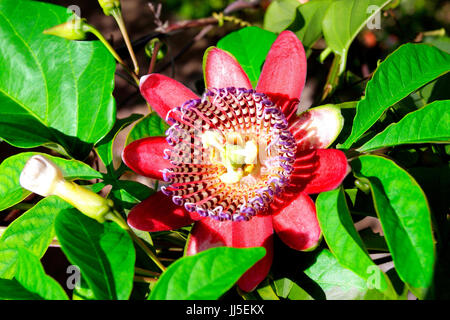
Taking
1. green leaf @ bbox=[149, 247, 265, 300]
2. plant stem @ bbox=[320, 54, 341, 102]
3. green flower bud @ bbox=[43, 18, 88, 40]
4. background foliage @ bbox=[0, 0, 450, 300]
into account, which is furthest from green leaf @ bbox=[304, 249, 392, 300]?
green flower bud @ bbox=[43, 18, 88, 40]

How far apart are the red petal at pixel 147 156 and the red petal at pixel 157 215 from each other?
0.05m

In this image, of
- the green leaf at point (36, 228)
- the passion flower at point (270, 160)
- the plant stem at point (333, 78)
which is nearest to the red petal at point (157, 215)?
the passion flower at point (270, 160)

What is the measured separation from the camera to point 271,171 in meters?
0.85

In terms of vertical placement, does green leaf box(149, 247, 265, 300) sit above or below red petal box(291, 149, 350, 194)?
below

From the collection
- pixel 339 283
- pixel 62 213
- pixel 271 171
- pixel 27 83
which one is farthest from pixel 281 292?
pixel 27 83

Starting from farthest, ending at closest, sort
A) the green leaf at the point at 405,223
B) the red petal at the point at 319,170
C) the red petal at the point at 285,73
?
the red petal at the point at 285,73, the red petal at the point at 319,170, the green leaf at the point at 405,223

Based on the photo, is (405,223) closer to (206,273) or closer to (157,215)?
(206,273)

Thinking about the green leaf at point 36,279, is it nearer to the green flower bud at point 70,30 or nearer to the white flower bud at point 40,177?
the white flower bud at point 40,177

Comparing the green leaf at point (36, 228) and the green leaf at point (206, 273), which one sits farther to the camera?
the green leaf at point (36, 228)

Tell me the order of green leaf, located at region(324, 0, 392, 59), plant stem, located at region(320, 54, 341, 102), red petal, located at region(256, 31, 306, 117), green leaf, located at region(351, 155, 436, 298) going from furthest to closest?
plant stem, located at region(320, 54, 341, 102) < green leaf, located at region(324, 0, 392, 59) < red petal, located at region(256, 31, 306, 117) < green leaf, located at region(351, 155, 436, 298)

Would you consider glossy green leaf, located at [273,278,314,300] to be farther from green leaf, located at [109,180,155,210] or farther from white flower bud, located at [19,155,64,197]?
white flower bud, located at [19,155,64,197]

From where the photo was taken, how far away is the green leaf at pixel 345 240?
21.2 inches

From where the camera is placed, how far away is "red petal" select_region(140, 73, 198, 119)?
729 mm

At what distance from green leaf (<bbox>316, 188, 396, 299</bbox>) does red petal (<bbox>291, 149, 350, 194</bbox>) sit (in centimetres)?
3
